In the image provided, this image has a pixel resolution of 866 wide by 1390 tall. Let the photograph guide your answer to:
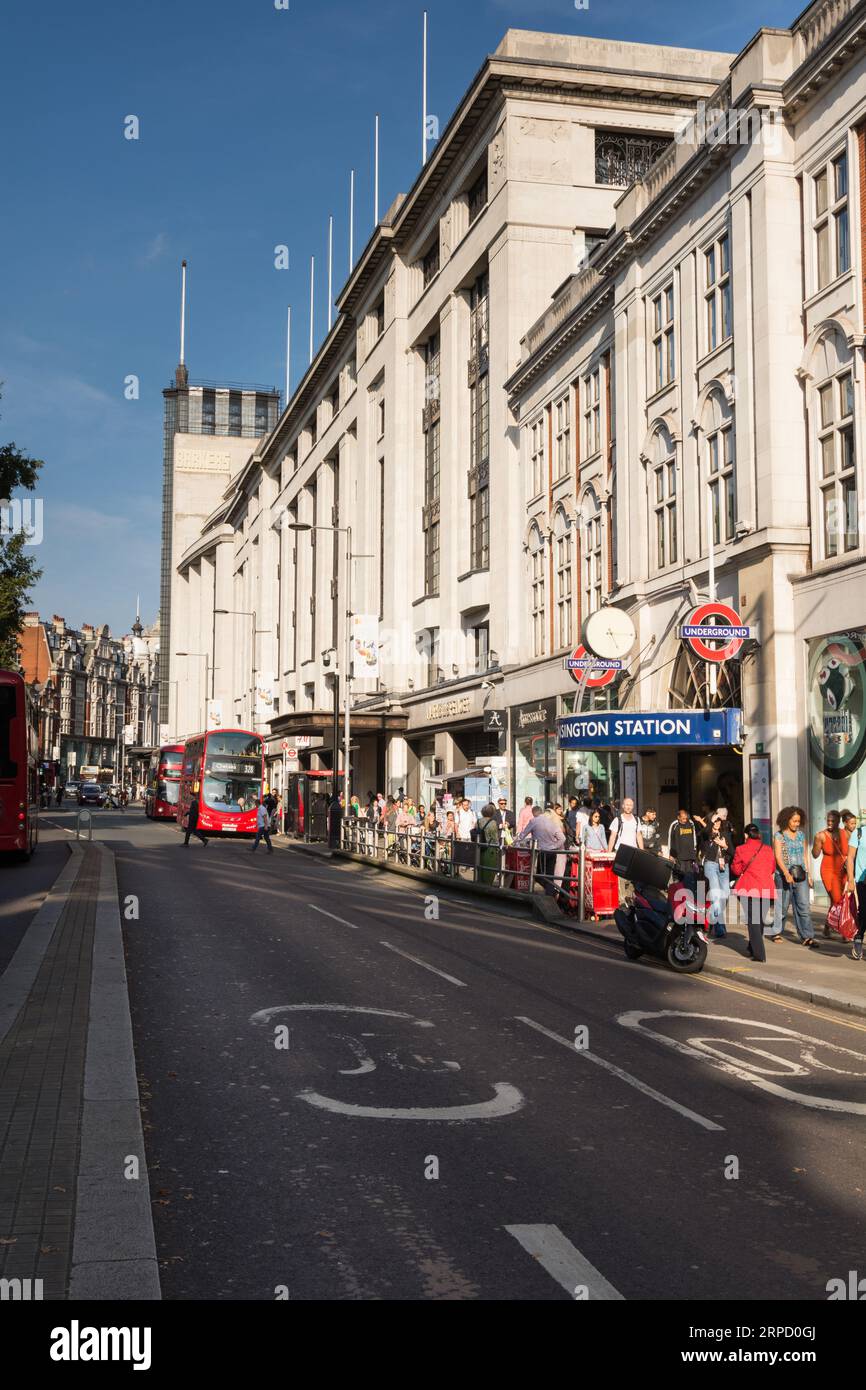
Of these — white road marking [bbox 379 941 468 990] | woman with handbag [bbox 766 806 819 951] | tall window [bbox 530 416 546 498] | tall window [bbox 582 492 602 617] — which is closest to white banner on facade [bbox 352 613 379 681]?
tall window [bbox 530 416 546 498]

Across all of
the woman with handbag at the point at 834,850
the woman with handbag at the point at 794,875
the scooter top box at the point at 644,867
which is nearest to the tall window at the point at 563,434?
the woman with handbag at the point at 834,850

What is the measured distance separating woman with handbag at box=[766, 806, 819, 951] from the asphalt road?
3.45 meters

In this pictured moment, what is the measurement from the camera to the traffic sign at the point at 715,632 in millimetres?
22297

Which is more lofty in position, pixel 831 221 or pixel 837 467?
pixel 831 221

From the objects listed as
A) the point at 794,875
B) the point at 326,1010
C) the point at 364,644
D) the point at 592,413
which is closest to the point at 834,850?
the point at 794,875

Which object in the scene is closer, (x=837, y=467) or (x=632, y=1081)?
(x=632, y=1081)

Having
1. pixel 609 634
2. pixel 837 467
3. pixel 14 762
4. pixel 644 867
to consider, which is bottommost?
pixel 644 867

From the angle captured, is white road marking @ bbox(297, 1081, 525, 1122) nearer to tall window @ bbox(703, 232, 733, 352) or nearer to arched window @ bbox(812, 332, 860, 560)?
arched window @ bbox(812, 332, 860, 560)

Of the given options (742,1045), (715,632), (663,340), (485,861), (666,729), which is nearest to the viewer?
(742,1045)

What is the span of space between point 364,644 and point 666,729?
2720 cm

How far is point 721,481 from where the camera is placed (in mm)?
25000
